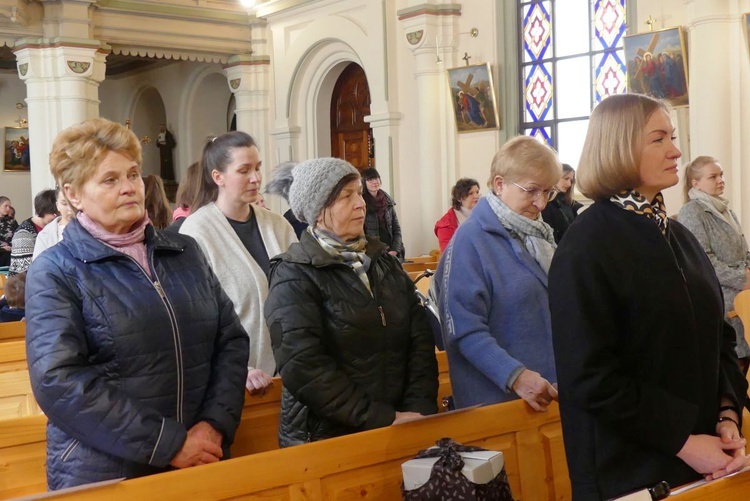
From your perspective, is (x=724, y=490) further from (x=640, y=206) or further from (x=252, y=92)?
(x=252, y=92)

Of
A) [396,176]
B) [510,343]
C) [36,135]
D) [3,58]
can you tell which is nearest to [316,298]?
[510,343]

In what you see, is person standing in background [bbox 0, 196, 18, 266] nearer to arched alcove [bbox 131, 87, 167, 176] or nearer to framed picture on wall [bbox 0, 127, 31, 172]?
framed picture on wall [bbox 0, 127, 31, 172]

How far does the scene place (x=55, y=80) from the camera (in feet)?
40.7

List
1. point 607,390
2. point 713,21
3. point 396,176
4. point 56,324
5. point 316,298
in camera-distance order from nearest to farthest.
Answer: point 607,390 < point 56,324 < point 316,298 < point 713,21 < point 396,176

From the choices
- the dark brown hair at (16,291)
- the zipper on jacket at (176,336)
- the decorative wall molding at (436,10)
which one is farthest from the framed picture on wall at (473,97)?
the zipper on jacket at (176,336)

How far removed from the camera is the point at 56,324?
235 centimetres

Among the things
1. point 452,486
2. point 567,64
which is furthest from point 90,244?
point 567,64

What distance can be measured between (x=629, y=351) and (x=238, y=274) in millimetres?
1853

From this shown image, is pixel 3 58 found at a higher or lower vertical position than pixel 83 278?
higher

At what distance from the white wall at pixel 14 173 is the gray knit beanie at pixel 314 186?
1609 centimetres

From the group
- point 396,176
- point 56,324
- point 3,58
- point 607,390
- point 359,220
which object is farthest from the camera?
point 3,58

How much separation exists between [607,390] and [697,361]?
22 cm

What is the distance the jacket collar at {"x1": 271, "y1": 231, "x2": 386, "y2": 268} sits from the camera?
114 inches

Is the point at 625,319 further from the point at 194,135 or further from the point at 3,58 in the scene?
the point at 3,58
